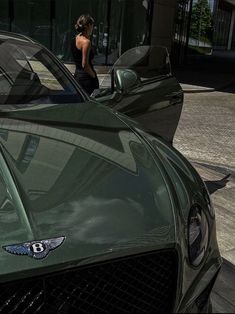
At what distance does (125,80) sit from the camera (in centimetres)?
399

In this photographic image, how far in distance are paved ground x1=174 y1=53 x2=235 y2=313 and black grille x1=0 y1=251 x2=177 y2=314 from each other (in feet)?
1.86

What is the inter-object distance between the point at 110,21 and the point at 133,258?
17710 mm

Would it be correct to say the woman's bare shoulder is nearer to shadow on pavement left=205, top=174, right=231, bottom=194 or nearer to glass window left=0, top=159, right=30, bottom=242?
shadow on pavement left=205, top=174, right=231, bottom=194

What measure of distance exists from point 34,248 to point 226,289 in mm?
2082

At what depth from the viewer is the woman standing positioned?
6922 mm

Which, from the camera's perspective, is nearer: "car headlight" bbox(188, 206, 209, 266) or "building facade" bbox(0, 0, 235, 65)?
"car headlight" bbox(188, 206, 209, 266)

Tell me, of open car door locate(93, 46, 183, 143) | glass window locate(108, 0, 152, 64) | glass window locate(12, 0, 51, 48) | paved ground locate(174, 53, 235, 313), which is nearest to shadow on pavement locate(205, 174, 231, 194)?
paved ground locate(174, 53, 235, 313)

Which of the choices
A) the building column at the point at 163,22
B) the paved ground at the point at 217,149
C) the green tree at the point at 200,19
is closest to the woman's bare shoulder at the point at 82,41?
the paved ground at the point at 217,149

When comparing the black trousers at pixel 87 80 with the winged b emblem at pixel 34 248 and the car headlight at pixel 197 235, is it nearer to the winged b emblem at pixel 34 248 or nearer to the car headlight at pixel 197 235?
the car headlight at pixel 197 235

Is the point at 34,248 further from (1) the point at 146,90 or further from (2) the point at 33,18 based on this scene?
(2) the point at 33,18

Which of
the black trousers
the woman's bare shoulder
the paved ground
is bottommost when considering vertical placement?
the paved ground

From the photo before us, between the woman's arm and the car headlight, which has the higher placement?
the woman's arm

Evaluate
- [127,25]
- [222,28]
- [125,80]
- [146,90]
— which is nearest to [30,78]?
[125,80]

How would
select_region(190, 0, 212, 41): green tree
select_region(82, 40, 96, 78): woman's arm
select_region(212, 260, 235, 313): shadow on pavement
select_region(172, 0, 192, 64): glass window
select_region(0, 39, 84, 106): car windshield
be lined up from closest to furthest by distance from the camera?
select_region(212, 260, 235, 313): shadow on pavement, select_region(0, 39, 84, 106): car windshield, select_region(82, 40, 96, 78): woman's arm, select_region(172, 0, 192, 64): glass window, select_region(190, 0, 212, 41): green tree
